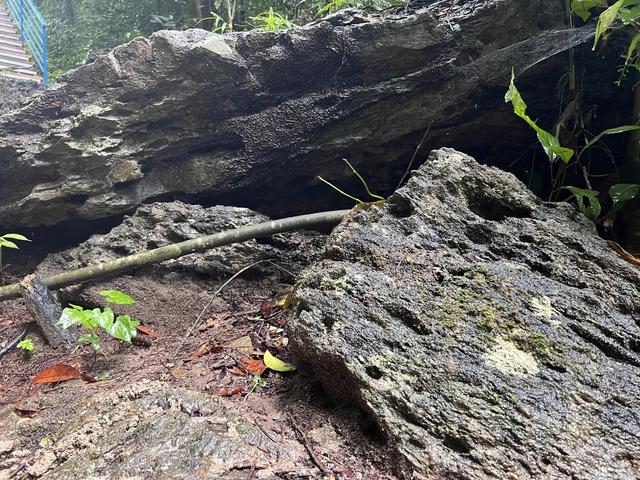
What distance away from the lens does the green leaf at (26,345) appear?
2.80 meters

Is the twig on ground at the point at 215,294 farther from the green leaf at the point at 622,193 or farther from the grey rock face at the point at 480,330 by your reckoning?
the green leaf at the point at 622,193

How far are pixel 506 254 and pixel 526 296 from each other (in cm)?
34

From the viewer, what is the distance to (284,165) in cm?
383

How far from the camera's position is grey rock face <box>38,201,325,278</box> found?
3346 mm

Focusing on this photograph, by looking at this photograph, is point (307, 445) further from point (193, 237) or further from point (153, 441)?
point (193, 237)

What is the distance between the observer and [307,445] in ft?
4.94

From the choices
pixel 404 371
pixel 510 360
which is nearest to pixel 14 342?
pixel 404 371

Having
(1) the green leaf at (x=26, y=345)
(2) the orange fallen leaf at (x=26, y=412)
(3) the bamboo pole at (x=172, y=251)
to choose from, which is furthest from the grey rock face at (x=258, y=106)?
(2) the orange fallen leaf at (x=26, y=412)

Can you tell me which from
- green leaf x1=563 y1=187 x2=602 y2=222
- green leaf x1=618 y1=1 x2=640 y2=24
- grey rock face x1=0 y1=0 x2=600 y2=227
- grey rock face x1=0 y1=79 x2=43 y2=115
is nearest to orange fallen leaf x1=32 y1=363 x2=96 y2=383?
grey rock face x1=0 y1=0 x2=600 y2=227

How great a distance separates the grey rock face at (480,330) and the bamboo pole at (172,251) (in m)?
1.00

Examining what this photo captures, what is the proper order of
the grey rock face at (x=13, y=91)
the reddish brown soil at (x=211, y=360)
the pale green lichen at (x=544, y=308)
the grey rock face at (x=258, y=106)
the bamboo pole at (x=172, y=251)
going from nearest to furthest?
the reddish brown soil at (x=211, y=360) < the pale green lichen at (x=544, y=308) < the bamboo pole at (x=172, y=251) < the grey rock face at (x=258, y=106) < the grey rock face at (x=13, y=91)

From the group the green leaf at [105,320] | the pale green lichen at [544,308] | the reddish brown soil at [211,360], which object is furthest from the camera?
the green leaf at [105,320]

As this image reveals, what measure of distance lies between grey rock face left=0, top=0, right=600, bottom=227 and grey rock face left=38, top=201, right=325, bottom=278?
1.30 ft

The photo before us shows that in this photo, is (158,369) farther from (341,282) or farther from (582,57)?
(582,57)
